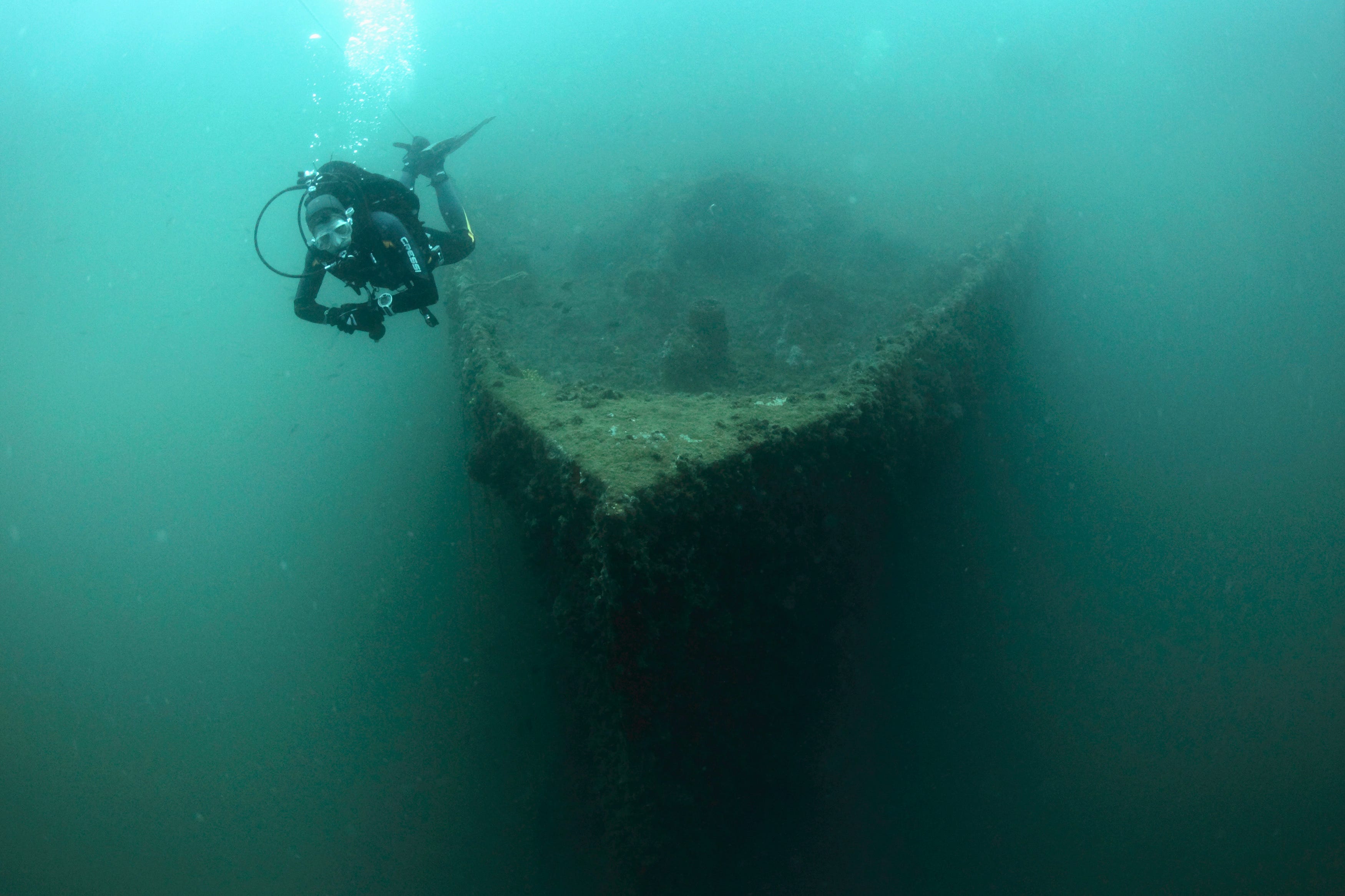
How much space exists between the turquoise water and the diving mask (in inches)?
80.8

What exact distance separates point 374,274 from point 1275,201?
1499 centimetres

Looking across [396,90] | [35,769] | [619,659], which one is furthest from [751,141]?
[396,90]

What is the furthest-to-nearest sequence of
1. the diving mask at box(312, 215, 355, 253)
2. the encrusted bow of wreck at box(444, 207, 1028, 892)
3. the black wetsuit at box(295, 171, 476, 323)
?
the black wetsuit at box(295, 171, 476, 323), the diving mask at box(312, 215, 355, 253), the encrusted bow of wreck at box(444, 207, 1028, 892)

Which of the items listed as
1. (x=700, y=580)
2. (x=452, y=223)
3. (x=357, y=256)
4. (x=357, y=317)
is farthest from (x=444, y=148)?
(x=700, y=580)

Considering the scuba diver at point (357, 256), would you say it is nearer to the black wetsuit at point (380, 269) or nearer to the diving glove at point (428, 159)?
the black wetsuit at point (380, 269)

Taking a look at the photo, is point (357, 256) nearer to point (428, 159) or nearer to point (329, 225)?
point (329, 225)

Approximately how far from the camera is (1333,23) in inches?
570

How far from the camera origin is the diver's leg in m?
4.72

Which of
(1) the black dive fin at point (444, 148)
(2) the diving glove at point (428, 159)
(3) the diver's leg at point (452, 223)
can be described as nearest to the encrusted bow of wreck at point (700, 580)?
(3) the diver's leg at point (452, 223)

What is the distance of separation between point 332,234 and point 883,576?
411cm

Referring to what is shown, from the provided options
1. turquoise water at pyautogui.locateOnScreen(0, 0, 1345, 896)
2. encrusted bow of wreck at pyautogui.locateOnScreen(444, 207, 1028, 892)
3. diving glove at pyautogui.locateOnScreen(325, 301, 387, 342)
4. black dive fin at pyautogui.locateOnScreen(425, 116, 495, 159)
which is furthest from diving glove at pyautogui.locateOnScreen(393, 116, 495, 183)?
encrusted bow of wreck at pyautogui.locateOnScreen(444, 207, 1028, 892)

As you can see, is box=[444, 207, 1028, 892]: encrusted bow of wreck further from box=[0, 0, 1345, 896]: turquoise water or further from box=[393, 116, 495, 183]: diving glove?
box=[393, 116, 495, 183]: diving glove

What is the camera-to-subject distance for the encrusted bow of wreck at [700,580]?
247 centimetres

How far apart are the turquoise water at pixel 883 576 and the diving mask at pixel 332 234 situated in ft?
6.73
